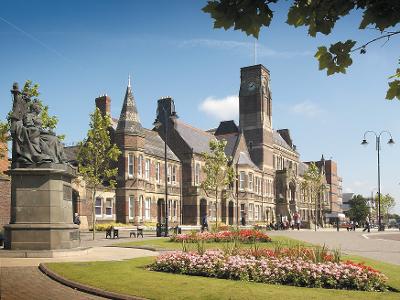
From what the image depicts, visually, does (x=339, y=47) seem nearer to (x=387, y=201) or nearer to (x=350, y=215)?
(x=350, y=215)

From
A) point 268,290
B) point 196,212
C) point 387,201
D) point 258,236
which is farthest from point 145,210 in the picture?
point 387,201

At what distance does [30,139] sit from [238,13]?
13.1m

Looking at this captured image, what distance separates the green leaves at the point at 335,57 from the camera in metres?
5.27

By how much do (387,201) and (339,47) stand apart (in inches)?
6106

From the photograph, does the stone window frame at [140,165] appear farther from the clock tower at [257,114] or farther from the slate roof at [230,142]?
the clock tower at [257,114]

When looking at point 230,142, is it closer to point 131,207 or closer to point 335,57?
point 131,207

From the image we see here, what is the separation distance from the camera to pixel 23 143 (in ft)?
52.7

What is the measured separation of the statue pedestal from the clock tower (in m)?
57.7

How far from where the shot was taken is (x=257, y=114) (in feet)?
244

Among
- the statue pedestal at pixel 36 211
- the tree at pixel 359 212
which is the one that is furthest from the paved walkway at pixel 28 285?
the tree at pixel 359 212

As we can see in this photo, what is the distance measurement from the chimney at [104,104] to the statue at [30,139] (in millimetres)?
30421

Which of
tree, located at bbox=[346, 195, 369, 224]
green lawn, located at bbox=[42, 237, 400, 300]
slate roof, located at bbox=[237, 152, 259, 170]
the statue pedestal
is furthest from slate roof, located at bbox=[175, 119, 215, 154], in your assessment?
tree, located at bbox=[346, 195, 369, 224]

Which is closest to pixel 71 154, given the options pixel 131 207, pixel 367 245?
pixel 131 207

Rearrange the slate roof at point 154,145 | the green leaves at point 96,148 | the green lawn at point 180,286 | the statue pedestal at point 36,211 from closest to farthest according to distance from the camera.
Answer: the green lawn at point 180,286 < the statue pedestal at point 36,211 < the green leaves at point 96,148 < the slate roof at point 154,145
